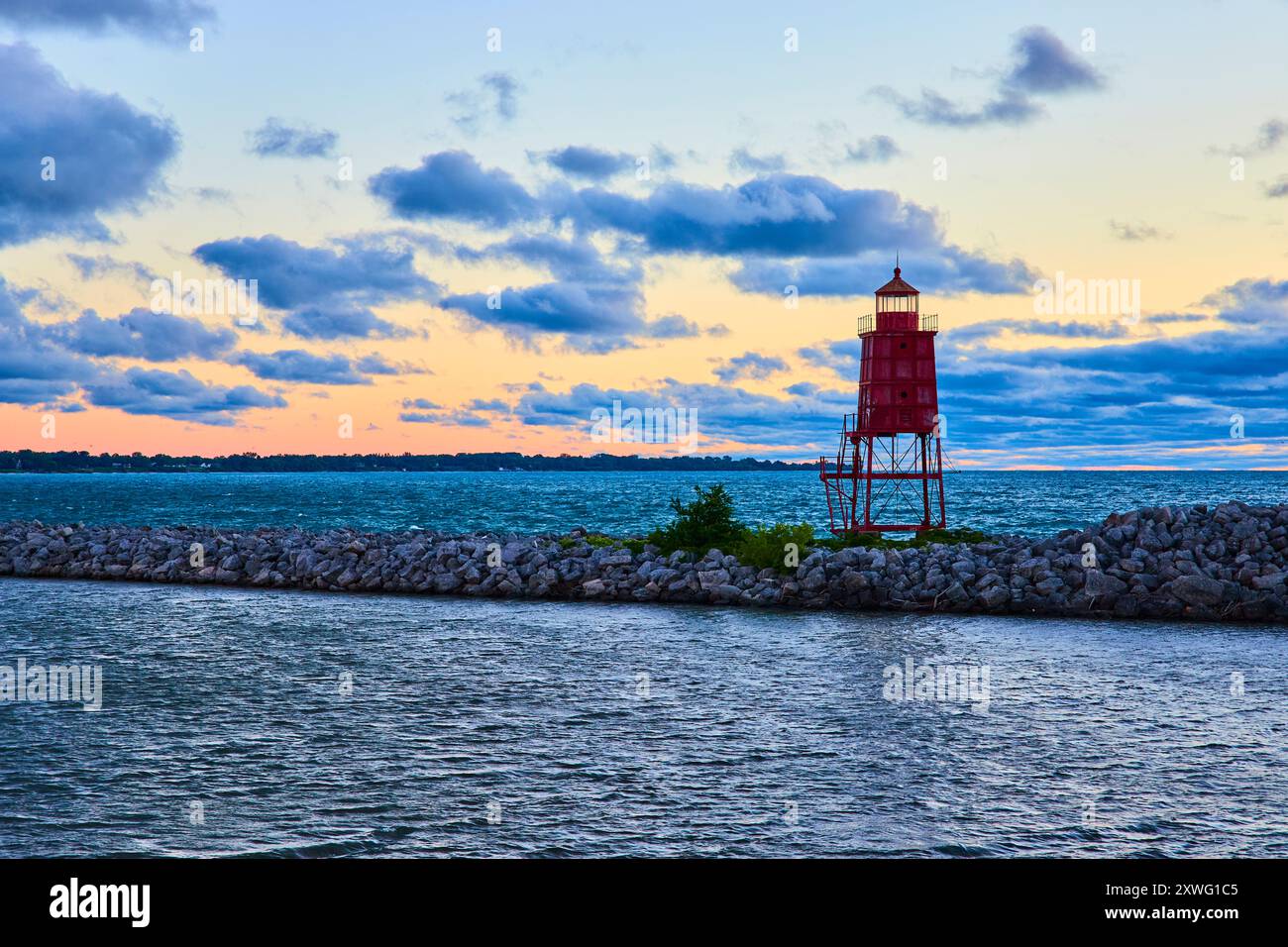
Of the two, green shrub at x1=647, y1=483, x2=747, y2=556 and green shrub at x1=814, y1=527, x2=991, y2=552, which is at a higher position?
green shrub at x1=647, y1=483, x2=747, y2=556

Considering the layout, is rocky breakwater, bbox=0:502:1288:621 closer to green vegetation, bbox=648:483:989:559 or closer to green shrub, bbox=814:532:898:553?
green vegetation, bbox=648:483:989:559

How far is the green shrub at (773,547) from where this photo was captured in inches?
947

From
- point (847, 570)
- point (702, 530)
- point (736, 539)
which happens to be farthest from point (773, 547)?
point (702, 530)

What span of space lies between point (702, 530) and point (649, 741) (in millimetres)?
16645

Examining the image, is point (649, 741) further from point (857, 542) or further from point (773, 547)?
point (857, 542)

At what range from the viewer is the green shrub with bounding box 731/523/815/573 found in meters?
24.1

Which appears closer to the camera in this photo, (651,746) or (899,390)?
(651,746)

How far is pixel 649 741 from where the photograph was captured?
1077 cm

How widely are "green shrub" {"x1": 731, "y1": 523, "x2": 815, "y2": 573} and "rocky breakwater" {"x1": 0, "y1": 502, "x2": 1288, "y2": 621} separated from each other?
0.29 meters

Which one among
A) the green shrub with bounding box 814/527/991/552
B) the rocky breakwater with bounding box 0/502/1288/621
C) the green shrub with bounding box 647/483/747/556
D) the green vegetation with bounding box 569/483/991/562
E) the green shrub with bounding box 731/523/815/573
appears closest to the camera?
the rocky breakwater with bounding box 0/502/1288/621

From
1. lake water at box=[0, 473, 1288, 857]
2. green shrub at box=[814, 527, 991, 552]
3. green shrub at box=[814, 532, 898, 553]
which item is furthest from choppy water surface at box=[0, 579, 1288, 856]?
green shrub at box=[814, 527, 991, 552]

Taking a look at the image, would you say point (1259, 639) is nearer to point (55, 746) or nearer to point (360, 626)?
point (360, 626)

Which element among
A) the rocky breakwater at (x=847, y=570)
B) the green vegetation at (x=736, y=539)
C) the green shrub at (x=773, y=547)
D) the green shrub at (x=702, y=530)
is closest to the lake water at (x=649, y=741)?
the rocky breakwater at (x=847, y=570)

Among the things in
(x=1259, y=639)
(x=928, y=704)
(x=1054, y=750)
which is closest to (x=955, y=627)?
(x=1259, y=639)
